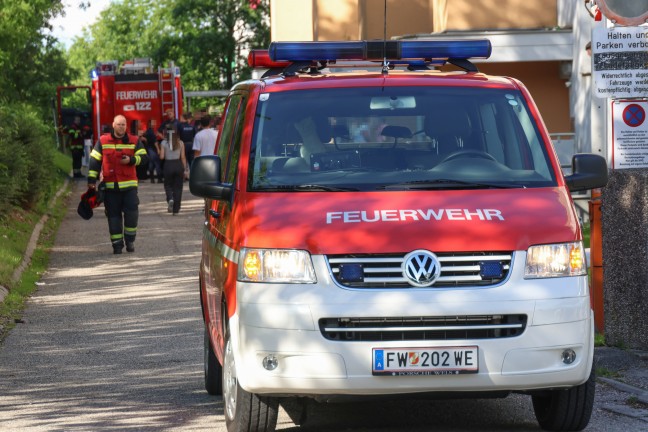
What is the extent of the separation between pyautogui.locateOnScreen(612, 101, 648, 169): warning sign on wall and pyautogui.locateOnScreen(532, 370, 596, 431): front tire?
2.89m

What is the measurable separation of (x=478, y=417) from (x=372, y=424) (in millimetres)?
615

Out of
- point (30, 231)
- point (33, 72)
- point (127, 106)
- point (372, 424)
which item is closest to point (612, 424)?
point (372, 424)

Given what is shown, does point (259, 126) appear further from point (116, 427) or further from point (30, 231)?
point (30, 231)

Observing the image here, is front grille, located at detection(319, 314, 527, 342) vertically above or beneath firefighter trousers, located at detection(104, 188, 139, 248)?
above

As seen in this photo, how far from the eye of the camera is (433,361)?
6594 mm

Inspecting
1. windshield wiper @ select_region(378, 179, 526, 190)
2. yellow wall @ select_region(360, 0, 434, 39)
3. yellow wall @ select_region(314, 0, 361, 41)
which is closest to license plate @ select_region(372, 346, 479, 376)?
windshield wiper @ select_region(378, 179, 526, 190)

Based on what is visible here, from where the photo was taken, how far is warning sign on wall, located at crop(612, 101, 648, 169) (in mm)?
9680

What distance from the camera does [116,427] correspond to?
25.7 feet

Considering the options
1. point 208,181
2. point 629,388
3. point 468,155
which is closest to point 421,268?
point 468,155

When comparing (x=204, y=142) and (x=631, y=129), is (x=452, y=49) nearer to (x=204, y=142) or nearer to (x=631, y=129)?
(x=631, y=129)

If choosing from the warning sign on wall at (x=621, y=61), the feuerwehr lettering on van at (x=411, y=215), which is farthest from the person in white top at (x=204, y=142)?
the feuerwehr lettering on van at (x=411, y=215)

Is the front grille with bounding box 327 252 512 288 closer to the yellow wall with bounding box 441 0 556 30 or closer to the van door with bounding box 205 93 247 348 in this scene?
the van door with bounding box 205 93 247 348

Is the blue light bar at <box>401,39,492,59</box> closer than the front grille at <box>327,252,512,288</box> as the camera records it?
No

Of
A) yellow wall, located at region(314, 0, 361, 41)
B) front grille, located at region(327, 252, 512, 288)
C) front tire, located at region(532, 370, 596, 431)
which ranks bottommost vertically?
front tire, located at region(532, 370, 596, 431)
